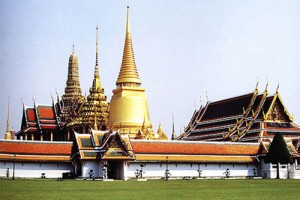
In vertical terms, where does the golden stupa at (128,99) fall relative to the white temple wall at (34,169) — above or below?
above

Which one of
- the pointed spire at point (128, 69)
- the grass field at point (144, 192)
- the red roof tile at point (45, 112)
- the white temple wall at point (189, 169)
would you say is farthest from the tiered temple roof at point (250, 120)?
the grass field at point (144, 192)

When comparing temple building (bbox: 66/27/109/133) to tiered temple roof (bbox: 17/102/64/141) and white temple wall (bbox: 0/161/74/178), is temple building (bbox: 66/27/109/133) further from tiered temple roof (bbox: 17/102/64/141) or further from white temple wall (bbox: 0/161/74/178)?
white temple wall (bbox: 0/161/74/178)

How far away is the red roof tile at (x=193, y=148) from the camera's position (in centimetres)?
5122

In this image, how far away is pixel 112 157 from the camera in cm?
4603

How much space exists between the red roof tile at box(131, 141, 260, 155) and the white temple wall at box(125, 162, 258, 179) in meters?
1.17

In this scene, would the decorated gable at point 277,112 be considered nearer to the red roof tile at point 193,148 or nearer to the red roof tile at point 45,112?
the red roof tile at point 193,148

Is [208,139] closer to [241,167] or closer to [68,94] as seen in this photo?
[241,167]

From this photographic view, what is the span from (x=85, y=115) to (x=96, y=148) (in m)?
26.0

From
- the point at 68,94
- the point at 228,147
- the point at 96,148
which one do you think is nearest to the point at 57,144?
the point at 96,148

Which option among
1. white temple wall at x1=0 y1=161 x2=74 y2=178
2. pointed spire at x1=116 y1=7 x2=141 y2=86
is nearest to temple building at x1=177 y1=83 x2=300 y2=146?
pointed spire at x1=116 y1=7 x2=141 y2=86

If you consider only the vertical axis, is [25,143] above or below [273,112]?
below

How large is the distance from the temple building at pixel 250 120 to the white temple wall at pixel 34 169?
20.4 metres

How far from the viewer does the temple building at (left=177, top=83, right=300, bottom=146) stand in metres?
60.9

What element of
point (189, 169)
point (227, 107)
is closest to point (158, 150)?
point (189, 169)
